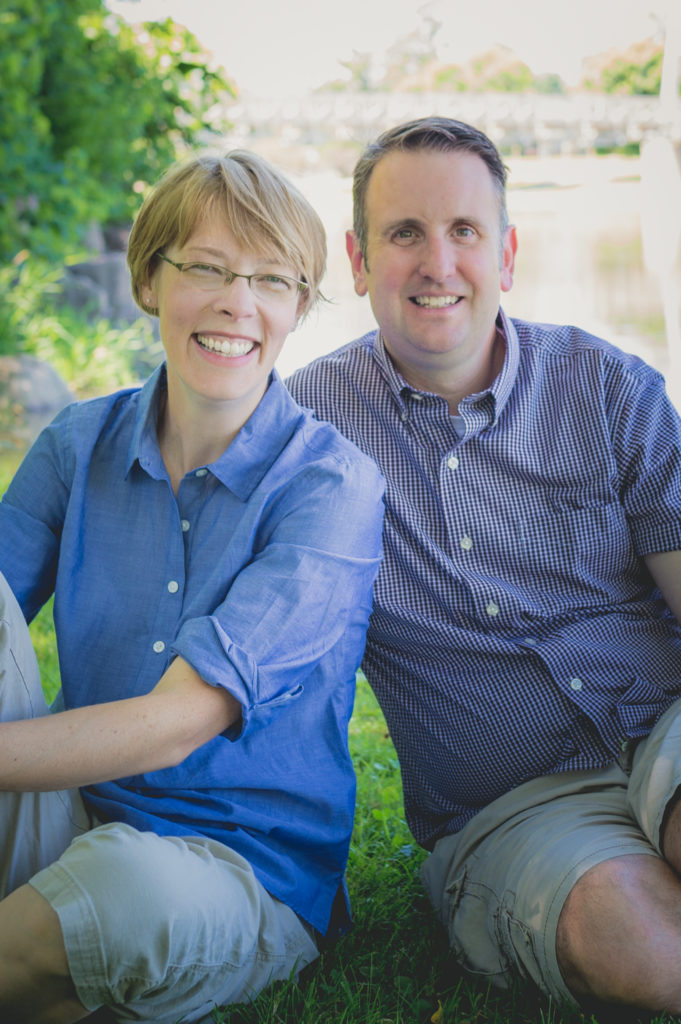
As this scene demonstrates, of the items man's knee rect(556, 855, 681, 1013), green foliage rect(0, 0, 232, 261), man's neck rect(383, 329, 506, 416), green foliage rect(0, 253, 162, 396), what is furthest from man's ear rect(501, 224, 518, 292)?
green foliage rect(0, 0, 232, 261)

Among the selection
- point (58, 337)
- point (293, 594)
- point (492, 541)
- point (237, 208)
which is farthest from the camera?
point (58, 337)

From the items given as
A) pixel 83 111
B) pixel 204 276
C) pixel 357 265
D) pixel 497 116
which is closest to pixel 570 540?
pixel 357 265

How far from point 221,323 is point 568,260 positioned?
1665 centimetres

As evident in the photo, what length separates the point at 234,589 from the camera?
1689 mm

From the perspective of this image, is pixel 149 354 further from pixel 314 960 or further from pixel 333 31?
pixel 333 31

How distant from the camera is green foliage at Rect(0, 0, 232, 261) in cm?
739

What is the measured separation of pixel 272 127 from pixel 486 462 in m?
16.6

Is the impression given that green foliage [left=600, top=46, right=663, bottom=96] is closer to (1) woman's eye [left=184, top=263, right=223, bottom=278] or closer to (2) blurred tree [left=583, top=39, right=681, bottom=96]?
(2) blurred tree [left=583, top=39, right=681, bottom=96]

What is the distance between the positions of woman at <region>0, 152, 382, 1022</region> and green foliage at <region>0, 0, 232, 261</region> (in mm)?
6077

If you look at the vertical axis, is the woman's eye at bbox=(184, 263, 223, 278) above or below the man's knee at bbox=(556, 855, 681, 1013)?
above

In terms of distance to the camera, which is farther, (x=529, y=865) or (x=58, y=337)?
(x=58, y=337)

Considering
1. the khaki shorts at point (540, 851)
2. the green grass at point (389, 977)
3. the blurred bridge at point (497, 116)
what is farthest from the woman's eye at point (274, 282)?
the blurred bridge at point (497, 116)

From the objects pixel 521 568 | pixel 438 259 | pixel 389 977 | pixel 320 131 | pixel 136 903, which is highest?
pixel 320 131

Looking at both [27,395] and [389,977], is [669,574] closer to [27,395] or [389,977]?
[389,977]
